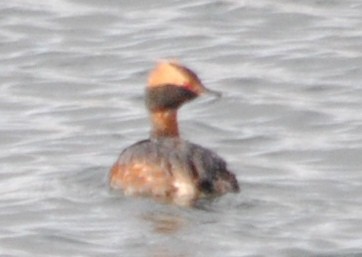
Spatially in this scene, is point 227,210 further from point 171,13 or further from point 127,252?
point 171,13

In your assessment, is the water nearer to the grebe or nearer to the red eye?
the grebe

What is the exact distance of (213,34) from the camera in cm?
1848

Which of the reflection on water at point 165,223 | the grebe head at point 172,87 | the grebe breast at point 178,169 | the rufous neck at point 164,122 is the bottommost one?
the reflection on water at point 165,223

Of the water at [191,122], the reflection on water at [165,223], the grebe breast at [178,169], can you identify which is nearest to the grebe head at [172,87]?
the grebe breast at [178,169]

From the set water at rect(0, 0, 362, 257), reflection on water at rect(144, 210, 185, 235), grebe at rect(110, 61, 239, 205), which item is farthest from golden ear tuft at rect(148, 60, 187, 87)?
reflection on water at rect(144, 210, 185, 235)

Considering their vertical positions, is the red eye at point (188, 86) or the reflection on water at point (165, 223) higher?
the red eye at point (188, 86)

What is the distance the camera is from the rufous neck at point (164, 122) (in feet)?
46.9

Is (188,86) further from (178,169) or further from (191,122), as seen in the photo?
(191,122)

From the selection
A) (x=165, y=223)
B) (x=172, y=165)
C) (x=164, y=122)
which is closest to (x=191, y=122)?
(x=164, y=122)

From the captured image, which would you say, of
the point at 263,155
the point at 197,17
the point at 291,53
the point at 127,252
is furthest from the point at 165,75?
the point at 197,17

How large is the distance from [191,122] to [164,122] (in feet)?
5.17

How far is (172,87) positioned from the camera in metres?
14.2

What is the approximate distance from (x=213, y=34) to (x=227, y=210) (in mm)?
5592

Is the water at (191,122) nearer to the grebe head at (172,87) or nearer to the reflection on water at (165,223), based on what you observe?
the reflection on water at (165,223)
